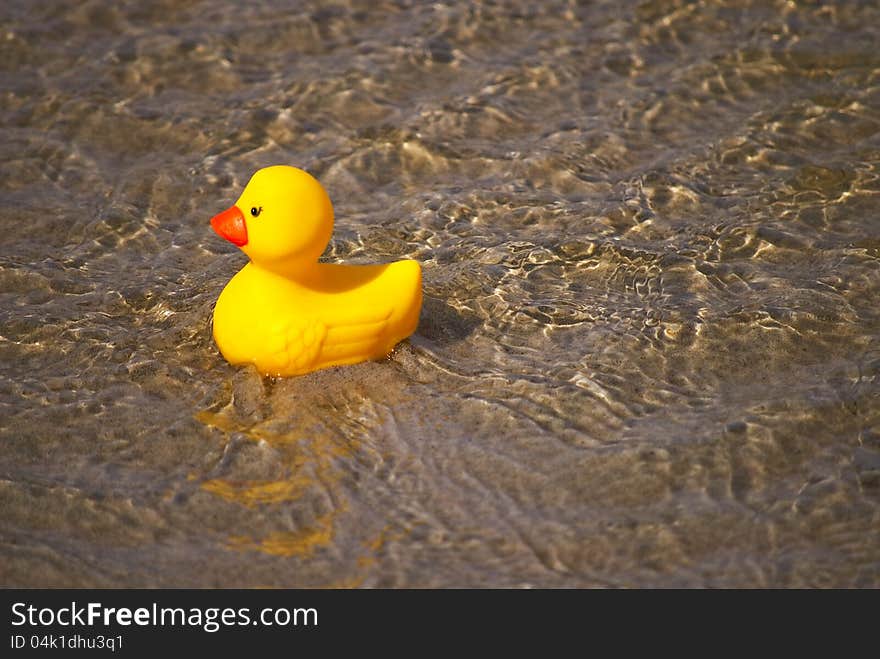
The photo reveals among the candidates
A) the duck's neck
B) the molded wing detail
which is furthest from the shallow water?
the duck's neck

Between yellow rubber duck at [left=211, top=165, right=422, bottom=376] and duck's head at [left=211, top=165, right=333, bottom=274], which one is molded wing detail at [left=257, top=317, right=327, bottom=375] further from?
duck's head at [left=211, top=165, right=333, bottom=274]

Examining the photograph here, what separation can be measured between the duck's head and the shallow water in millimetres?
613

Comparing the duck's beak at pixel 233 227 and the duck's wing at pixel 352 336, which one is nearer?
the duck's beak at pixel 233 227

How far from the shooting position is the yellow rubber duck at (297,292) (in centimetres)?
468

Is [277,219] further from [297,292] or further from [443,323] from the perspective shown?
[443,323]

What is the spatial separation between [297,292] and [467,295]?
118cm

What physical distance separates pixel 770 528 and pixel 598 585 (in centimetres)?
74

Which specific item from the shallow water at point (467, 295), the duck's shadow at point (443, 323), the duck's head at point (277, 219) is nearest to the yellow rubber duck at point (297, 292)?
the duck's head at point (277, 219)

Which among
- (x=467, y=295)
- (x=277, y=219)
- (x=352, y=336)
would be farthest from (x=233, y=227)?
(x=467, y=295)

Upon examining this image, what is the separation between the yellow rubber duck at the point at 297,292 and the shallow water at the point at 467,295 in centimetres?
18

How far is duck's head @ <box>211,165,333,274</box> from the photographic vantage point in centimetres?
466

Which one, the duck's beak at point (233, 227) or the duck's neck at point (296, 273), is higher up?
the duck's beak at point (233, 227)

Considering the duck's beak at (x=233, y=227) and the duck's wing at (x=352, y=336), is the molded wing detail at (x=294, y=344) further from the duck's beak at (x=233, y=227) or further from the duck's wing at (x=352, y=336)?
the duck's beak at (x=233, y=227)

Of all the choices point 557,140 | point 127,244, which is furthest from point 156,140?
point 557,140
